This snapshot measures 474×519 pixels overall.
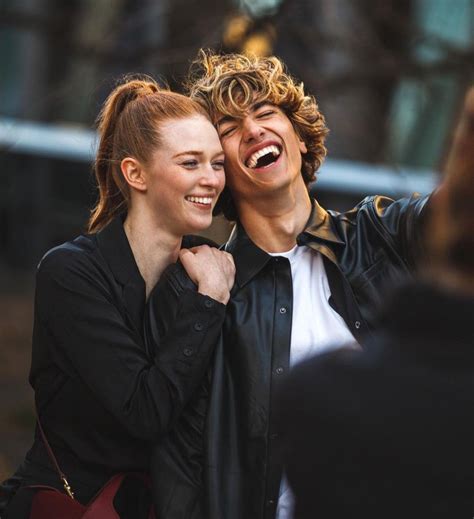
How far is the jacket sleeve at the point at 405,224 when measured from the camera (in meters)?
3.46

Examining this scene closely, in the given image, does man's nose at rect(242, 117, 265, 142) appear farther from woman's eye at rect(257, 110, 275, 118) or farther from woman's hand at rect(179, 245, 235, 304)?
woman's hand at rect(179, 245, 235, 304)

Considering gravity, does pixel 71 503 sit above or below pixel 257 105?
below

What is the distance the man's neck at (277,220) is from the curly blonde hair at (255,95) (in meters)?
0.13

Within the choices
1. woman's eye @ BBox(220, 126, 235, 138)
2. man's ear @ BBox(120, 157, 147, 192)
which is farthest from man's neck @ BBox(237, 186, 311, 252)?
man's ear @ BBox(120, 157, 147, 192)

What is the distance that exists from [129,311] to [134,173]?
18.0 inches

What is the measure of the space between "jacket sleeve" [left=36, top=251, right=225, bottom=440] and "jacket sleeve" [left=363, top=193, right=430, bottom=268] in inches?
23.5

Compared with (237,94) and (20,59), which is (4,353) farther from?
(237,94)

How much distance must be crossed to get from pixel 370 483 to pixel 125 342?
1.47 meters

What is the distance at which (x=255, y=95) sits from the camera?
142 inches

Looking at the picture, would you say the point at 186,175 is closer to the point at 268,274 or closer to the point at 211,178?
the point at 211,178

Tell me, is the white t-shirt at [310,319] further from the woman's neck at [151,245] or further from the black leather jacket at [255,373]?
the woman's neck at [151,245]

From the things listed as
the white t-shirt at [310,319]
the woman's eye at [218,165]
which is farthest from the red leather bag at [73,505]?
the woman's eye at [218,165]

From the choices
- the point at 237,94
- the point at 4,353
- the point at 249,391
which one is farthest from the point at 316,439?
the point at 4,353

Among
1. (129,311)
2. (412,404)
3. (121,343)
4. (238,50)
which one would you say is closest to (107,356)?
(121,343)
